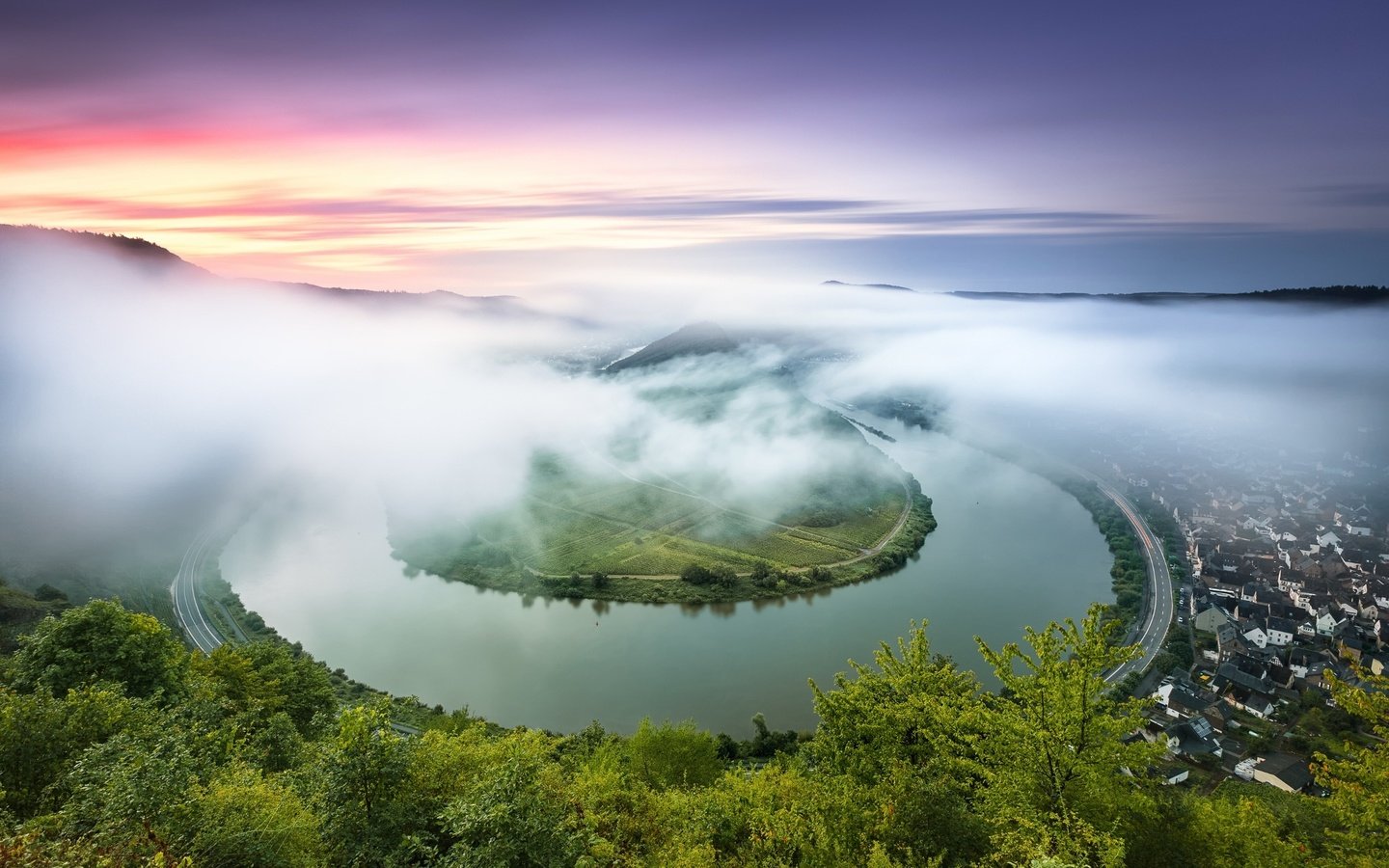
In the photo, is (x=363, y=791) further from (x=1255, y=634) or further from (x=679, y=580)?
(x=1255, y=634)

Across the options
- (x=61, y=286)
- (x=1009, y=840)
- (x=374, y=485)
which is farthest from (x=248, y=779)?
(x=61, y=286)

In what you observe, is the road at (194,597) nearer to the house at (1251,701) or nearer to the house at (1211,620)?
the house at (1251,701)

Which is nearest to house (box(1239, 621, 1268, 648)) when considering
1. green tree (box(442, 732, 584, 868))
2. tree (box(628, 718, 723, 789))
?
tree (box(628, 718, 723, 789))

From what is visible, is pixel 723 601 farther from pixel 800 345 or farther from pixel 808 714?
pixel 800 345

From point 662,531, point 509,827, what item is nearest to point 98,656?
point 509,827

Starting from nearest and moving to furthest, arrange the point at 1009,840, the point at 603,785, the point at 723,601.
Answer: the point at 1009,840
the point at 603,785
the point at 723,601
